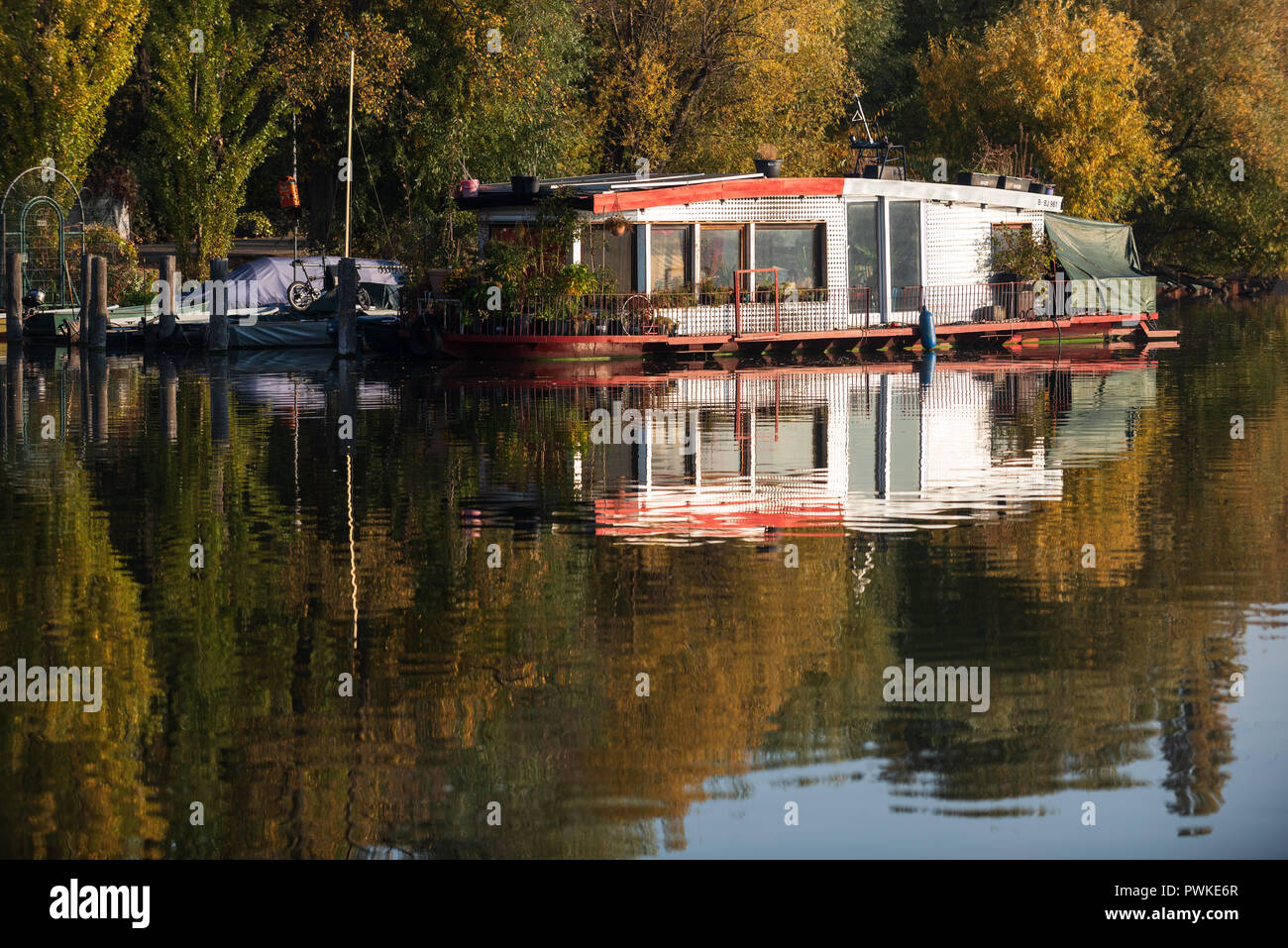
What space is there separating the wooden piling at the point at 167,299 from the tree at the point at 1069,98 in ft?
112

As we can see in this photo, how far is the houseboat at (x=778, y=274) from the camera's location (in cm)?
3891

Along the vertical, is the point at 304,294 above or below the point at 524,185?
below

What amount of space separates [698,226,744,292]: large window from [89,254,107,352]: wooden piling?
570 inches

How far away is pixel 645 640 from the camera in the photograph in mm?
11836

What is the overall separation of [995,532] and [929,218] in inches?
1135

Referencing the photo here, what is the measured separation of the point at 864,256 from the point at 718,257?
13.8ft

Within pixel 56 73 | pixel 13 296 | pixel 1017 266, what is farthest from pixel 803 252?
pixel 56 73

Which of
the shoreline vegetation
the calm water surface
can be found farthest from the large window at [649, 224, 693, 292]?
the calm water surface

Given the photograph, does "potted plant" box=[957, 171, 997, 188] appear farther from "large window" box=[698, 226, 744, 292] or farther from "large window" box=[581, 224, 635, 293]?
"large window" box=[581, 224, 635, 293]

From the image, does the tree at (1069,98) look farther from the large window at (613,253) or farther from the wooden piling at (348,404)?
the wooden piling at (348,404)

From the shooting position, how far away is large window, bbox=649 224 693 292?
40.3 meters

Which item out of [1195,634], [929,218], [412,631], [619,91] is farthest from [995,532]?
[619,91]

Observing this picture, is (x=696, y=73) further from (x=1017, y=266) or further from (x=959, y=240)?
(x=1017, y=266)
